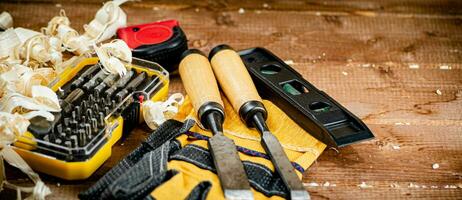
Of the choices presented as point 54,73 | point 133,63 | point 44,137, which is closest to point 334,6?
point 133,63

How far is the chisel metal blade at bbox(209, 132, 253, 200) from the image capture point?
35.1 inches

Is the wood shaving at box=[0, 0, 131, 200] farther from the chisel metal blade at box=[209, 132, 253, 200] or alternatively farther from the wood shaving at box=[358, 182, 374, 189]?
the wood shaving at box=[358, 182, 374, 189]

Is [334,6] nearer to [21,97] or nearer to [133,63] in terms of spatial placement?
[133,63]

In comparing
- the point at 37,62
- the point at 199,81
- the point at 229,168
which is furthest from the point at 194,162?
the point at 37,62

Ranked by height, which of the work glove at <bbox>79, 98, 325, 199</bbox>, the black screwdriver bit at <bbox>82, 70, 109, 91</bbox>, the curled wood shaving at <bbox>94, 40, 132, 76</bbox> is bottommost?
the work glove at <bbox>79, 98, 325, 199</bbox>

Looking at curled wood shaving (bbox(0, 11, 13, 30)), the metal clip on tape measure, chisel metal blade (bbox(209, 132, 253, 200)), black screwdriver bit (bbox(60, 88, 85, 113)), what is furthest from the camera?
curled wood shaving (bbox(0, 11, 13, 30))

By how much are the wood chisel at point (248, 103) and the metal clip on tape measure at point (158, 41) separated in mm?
88

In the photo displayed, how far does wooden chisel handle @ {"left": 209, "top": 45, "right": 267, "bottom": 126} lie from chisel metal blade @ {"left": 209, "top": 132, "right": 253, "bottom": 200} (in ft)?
0.27

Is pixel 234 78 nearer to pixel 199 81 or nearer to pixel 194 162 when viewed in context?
pixel 199 81

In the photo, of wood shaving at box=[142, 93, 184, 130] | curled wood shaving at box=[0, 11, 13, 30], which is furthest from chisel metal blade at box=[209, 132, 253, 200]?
curled wood shaving at box=[0, 11, 13, 30]

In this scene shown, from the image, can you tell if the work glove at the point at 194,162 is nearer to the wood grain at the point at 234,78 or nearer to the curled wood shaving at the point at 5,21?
the wood grain at the point at 234,78

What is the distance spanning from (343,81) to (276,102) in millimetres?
190

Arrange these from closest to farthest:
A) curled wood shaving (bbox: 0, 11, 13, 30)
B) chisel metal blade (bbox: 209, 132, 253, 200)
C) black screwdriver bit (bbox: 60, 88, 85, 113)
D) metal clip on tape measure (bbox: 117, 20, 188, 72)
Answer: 1. chisel metal blade (bbox: 209, 132, 253, 200)
2. black screwdriver bit (bbox: 60, 88, 85, 113)
3. metal clip on tape measure (bbox: 117, 20, 188, 72)
4. curled wood shaving (bbox: 0, 11, 13, 30)

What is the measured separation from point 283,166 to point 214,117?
0.15 m
